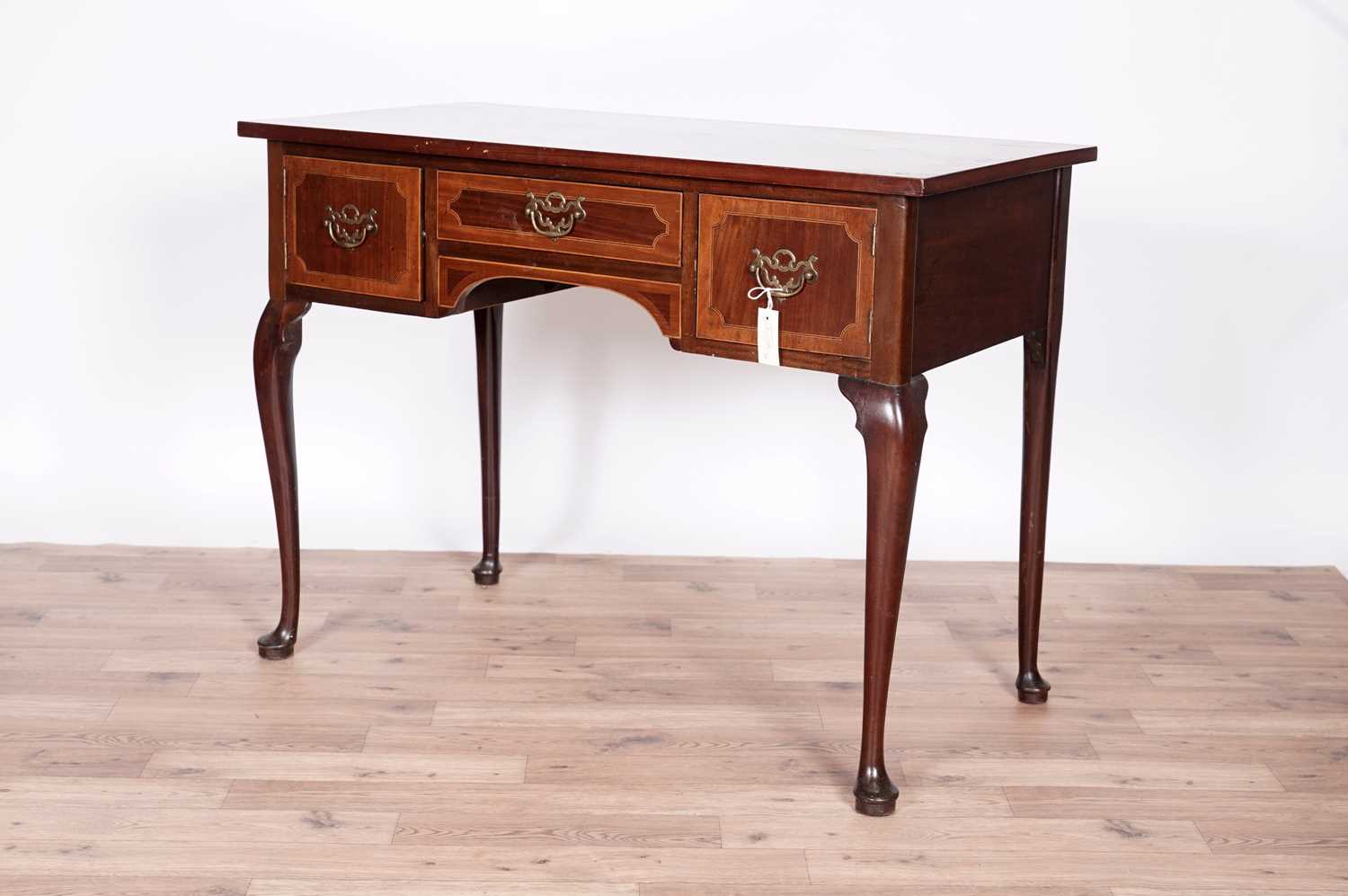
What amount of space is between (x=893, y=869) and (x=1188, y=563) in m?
1.81

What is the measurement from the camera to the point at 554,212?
8.29 feet

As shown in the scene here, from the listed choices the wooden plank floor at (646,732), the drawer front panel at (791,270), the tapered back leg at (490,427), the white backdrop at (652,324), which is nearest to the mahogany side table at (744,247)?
the drawer front panel at (791,270)

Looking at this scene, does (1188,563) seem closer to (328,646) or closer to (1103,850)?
(1103,850)

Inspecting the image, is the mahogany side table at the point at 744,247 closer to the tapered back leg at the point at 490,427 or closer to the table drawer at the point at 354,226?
the table drawer at the point at 354,226

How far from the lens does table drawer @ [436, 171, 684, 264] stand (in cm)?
243

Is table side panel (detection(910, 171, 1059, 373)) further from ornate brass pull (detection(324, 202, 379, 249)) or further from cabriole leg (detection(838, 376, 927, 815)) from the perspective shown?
ornate brass pull (detection(324, 202, 379, 249))

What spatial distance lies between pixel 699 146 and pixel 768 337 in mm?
396

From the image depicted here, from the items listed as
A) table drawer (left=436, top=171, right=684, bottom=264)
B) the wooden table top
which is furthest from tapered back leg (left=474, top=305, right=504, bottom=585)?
table drawer (left=436, top=171, right=684, bottom=264)

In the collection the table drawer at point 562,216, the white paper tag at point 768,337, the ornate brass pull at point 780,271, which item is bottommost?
the white paper tag at point 768,337

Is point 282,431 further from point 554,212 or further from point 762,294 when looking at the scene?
point 762,294

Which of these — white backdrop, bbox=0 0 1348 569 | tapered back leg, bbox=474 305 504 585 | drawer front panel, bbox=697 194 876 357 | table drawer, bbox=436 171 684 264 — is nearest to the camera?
drawer front panel, bbox=697 194 876 357

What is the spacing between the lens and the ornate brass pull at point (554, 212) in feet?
8.23

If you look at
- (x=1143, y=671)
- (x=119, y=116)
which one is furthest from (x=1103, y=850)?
(x=119, y=116)

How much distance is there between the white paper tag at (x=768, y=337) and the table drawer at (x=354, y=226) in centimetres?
67
